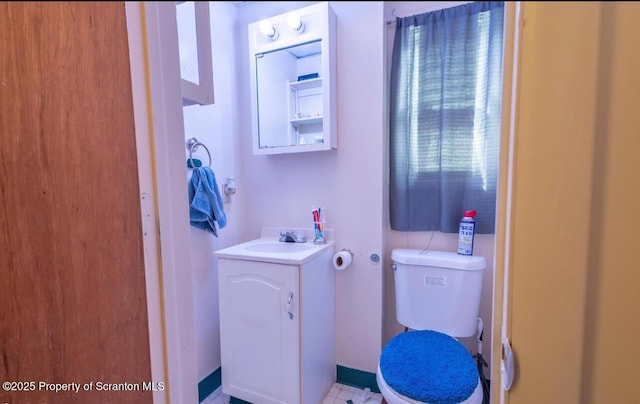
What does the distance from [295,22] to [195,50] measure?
3.11ft

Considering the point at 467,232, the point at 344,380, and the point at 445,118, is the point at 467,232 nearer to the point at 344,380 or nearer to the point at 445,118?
the point at 445,118

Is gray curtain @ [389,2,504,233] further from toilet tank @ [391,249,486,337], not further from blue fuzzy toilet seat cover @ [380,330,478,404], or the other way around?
blue fuzzy toilet seat cover @ [380,330,478,404]

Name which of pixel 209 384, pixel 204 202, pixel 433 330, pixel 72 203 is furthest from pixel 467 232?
pixel 209 384

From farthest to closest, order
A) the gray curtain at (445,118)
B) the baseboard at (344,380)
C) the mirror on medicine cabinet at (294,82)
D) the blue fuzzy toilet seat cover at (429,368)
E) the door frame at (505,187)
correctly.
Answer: the baseboard at (344,380) → the mirror on medicine cabinet at (294,82) → the gray curtain at (445,118) → the blue fuzzy toilet seat cover at (429,368) → the door frame at (505,187)

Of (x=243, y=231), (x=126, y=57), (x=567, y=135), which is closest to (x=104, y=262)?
(x=126, y=57)

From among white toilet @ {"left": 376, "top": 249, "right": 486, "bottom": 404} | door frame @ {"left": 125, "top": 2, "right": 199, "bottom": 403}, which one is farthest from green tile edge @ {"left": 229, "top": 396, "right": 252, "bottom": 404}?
door frame @ {"left": 125, "top": 2, "right": 199, "bottom": 403}

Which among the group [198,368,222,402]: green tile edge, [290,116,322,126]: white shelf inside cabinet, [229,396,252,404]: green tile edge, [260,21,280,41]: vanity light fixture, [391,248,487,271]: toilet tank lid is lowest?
[229,396,252,404]: green tile edge

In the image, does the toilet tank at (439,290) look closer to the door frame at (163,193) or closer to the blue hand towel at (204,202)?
the blue hand towel at (204,202)

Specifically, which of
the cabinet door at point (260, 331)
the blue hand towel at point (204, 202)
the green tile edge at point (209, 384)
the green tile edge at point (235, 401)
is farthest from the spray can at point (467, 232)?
the green tile edge at point (209, 384)

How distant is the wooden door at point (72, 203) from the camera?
0.41 metres

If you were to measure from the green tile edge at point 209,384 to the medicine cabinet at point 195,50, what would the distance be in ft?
4.78

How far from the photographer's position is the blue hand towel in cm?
128

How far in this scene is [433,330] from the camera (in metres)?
1.26

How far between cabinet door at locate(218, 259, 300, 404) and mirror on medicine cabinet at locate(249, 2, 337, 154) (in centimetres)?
65
